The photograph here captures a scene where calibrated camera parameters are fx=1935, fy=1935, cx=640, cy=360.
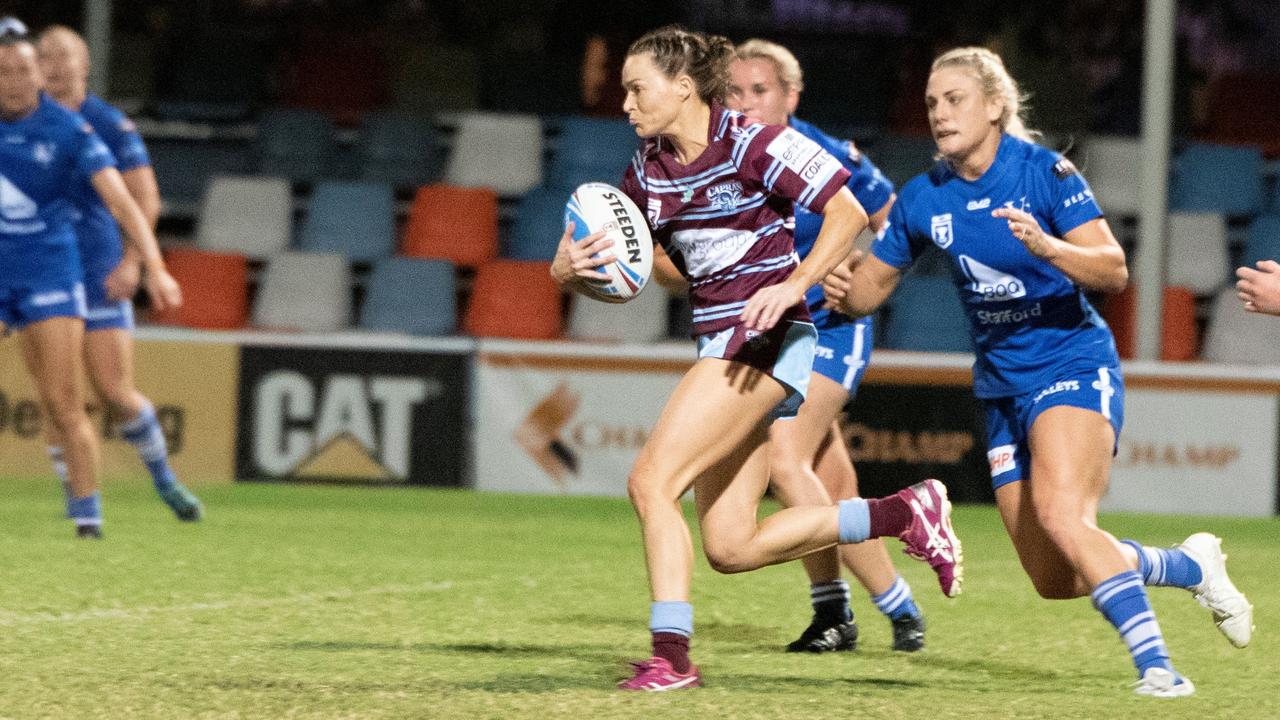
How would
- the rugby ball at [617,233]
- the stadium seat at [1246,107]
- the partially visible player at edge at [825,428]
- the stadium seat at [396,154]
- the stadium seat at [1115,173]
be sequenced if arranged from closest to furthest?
the rugby ball at [617,233], the partially visible player at edge at [825,428], the stadium seat at [1115,173], the stadium seat at [396,154], the stadium seat at [1246,107]

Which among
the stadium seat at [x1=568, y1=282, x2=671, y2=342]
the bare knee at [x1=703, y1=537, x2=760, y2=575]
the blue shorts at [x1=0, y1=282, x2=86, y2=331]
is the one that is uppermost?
the blue shorts at [x1=0, y1=282, x2=86, y2=331]

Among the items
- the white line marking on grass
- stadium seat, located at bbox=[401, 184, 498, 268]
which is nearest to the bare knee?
the white line marking on grass

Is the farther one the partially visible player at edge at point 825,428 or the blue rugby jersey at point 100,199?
the blue rugby jersey at point 100,199

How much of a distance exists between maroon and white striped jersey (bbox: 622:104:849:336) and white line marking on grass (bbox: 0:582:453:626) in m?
2.40

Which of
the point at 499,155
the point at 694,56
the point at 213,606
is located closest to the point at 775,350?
the point at 694,56

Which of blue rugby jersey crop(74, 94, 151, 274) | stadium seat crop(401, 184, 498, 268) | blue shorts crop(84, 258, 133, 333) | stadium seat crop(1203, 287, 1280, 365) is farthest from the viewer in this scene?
stadium seat crop(401, 184, 498, 268)

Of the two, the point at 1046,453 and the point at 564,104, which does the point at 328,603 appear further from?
the point at 564,104

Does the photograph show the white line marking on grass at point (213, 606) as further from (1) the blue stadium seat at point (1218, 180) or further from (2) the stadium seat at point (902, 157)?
(1) the blue stadium seat at point (1218, 180)

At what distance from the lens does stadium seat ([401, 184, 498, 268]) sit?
44.8ft

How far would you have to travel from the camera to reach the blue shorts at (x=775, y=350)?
5027 mm

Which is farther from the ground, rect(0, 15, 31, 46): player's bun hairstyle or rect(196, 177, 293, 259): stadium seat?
rect(0, 15, 31, 46): player's bun hairstyle

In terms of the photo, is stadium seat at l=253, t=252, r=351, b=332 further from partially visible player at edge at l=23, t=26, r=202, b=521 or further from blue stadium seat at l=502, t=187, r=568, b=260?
partially visible player at edge at l=23, t=26, r=202, b=521

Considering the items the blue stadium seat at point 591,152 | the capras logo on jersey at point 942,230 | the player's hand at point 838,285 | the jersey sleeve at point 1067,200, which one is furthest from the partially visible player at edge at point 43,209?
the blue stadium seat at point 591,152

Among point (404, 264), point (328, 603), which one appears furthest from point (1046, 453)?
point (404, 264)
